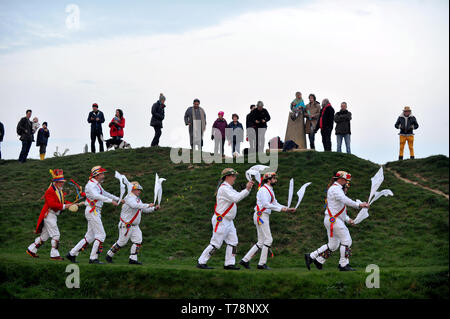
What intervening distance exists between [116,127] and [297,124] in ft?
27.7

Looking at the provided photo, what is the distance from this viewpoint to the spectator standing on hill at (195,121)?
27625 millimetres

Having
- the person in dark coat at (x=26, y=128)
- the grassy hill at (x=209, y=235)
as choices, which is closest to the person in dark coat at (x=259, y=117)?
the grassy hill at (x=209, y=235)

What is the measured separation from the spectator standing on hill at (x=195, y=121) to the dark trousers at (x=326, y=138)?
5049 mm

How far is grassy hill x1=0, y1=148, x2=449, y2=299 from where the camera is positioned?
14.9 m

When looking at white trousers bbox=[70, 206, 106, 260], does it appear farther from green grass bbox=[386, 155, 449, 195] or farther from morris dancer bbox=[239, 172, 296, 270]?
green grass bbox=[386, 155, 449, 195]

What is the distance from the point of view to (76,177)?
27.7 meters

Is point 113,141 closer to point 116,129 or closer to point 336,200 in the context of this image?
point 116,129

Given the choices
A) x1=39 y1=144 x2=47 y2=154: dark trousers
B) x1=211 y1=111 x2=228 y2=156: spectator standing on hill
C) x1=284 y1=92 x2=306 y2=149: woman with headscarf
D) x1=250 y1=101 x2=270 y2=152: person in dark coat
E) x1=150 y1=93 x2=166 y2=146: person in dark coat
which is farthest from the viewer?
x1=39 y1=144 x2=47 y2=154: dark trousers

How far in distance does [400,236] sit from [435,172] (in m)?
5.00

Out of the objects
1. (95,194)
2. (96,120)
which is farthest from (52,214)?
(96,120)

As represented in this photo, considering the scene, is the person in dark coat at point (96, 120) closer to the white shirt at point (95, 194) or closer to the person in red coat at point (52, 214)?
the person in red coat at point (52, 214)

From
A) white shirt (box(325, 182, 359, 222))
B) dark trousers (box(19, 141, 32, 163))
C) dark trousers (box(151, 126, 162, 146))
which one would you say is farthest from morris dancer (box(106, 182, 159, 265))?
dark trousers (box(19, 141, 32, 163))
